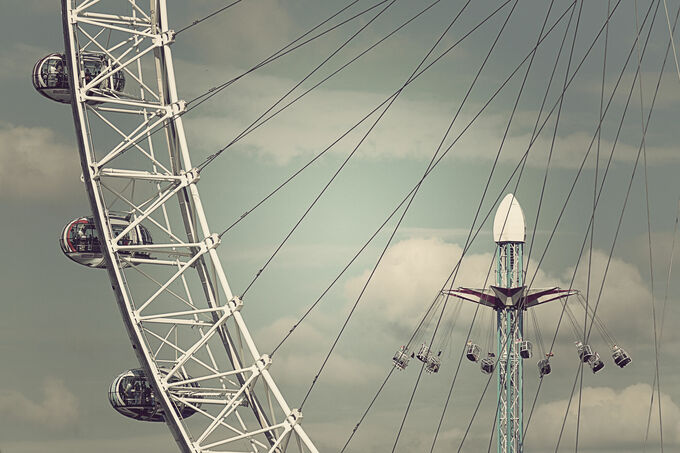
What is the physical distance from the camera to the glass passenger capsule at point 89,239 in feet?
133

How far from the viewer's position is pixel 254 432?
130 ft

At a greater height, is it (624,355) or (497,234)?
(497,234)

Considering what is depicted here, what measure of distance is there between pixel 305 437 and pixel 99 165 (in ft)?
30.3

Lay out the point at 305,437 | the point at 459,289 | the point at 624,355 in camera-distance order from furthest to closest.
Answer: the point at 459,289 → the point at 624,355 → the point at 305,437

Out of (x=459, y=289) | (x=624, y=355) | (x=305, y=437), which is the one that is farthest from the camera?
(x=459, y=289)

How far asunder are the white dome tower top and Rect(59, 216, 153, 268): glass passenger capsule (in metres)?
24.6

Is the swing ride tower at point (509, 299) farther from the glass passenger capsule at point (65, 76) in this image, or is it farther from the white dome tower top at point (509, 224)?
the glass passenger capsule at point (65, 76)

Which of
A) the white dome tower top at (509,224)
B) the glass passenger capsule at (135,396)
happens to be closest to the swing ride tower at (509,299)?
the white dome tower top at (509,224)

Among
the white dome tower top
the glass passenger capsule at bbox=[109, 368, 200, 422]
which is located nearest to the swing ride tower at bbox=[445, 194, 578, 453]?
the white dome tower top

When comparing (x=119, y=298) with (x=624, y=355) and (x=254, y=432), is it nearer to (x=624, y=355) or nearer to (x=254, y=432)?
(x=254, y=432)

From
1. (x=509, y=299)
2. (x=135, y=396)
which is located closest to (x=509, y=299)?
(x=509, y=299)

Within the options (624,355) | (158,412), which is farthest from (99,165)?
(624,355)

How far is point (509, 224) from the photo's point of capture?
205ft

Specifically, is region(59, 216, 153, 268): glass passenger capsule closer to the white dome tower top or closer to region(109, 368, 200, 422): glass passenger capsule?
region(109, 368, 200, 422): glass passenger capsule
